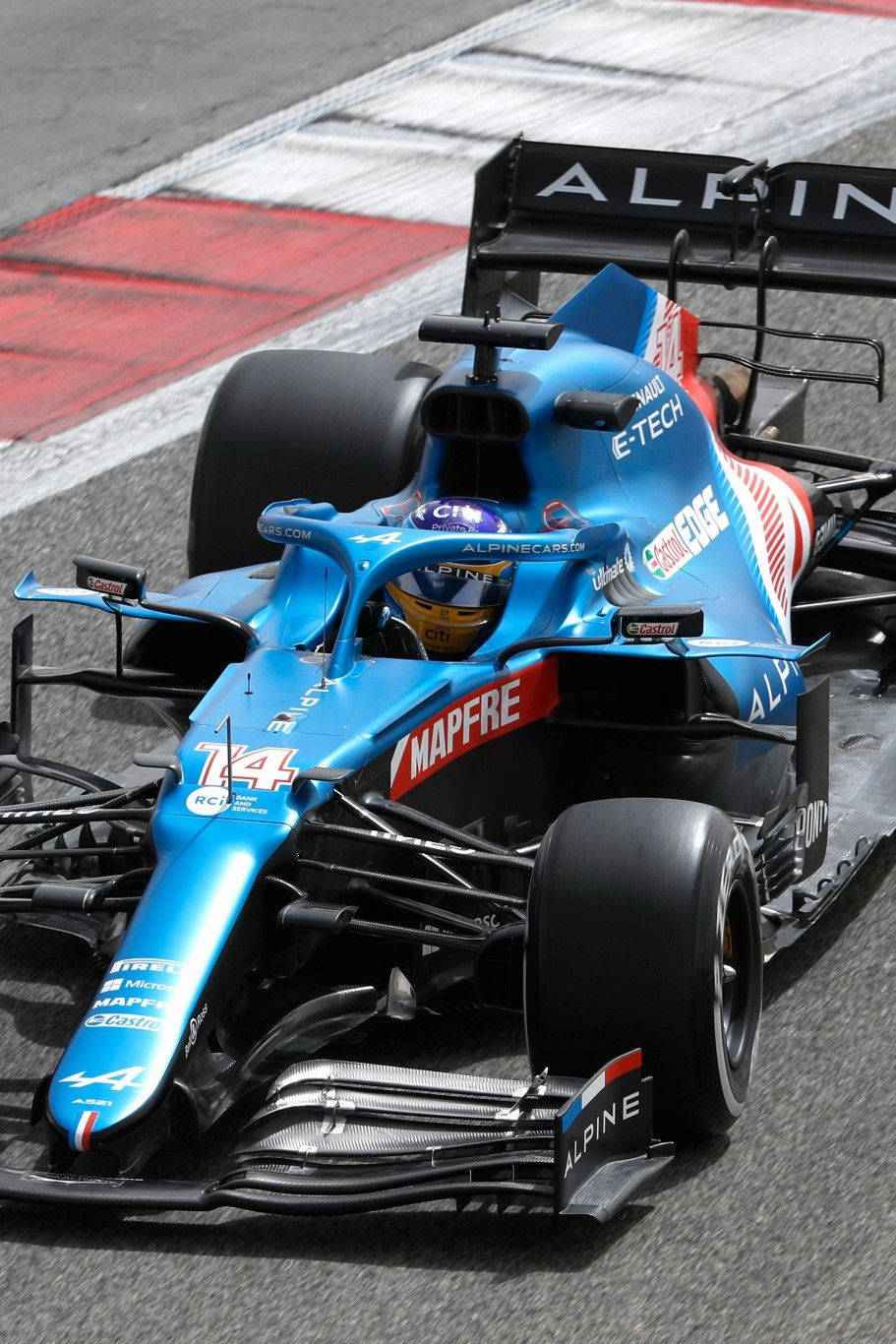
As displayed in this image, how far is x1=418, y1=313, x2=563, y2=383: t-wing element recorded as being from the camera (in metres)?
7.08

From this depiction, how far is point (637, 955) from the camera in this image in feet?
18.3

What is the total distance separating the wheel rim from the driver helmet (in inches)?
52.5

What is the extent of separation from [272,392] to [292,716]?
103 inches

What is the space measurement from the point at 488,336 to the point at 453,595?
0.81 meters

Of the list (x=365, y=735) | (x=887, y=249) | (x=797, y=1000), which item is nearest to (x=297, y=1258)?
(x=365, y=735)

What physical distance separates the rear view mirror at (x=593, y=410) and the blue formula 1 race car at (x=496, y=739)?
0.01 m

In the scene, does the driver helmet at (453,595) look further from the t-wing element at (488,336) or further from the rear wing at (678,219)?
the rear wing at (678,219)

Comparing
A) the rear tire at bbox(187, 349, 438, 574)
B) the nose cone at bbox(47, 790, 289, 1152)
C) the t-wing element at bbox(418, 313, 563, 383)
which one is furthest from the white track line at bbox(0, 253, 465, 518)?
the nose cone at bbox(47, 790, 289, 1152)

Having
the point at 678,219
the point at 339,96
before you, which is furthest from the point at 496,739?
the point at 339,96

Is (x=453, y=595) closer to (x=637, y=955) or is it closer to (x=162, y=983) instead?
(x=637, y=955)

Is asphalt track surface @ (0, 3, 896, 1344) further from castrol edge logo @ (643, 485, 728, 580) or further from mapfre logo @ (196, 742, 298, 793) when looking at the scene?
castrol edge logo @ (643, 485, 728, 580)

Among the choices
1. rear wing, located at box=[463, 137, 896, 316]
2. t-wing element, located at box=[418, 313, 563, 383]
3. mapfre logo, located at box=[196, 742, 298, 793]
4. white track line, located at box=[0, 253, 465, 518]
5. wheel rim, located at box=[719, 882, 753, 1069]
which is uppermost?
t-wing element, located at box=[418, 313, 563, 383]

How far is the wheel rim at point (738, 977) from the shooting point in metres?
5.94

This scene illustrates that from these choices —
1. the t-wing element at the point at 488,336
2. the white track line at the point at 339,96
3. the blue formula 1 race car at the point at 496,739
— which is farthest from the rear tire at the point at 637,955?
the white track line at the point at 339,96
